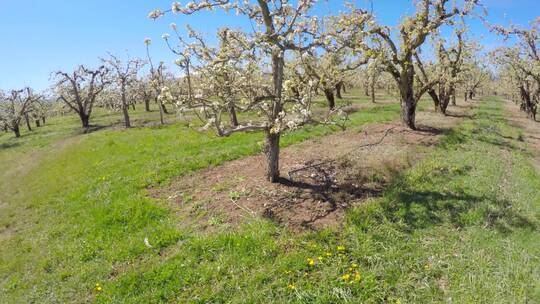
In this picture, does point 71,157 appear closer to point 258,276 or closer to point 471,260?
point 258,276

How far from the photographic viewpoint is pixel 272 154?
11.6 meters

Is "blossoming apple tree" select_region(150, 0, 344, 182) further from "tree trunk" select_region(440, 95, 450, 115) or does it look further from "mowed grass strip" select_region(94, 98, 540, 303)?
"tree trunk" select_region(440, 95, 450, 115)

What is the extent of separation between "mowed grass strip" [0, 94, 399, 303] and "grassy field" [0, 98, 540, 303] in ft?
0.17

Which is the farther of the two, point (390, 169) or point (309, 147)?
point (309, 147)

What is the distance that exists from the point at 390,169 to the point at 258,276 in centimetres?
747

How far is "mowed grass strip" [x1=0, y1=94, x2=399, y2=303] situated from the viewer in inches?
352

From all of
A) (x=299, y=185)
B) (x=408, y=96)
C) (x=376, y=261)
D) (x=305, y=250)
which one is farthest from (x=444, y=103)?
(x=305, y=250)

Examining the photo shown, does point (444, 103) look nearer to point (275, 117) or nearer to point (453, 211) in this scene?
point (453, 211)

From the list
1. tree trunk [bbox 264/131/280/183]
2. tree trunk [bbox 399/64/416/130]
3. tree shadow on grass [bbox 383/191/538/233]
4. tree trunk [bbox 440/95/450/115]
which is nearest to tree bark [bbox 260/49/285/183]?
tree trunk [bbox 264/131/280/183]

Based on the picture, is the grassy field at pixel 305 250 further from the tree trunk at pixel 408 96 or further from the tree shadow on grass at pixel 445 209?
the tree trunk at pixel 408 96

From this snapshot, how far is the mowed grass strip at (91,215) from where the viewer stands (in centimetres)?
894

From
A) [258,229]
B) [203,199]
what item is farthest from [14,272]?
[258,229]

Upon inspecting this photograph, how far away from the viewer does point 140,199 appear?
12.4 metres

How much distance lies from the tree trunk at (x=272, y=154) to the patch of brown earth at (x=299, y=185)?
0.29m
